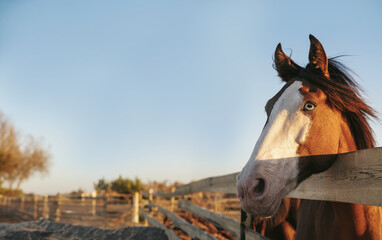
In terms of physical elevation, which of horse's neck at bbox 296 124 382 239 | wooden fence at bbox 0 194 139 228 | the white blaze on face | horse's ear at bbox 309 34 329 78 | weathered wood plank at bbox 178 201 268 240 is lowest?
wooden fence at bbox 0 194 139 228

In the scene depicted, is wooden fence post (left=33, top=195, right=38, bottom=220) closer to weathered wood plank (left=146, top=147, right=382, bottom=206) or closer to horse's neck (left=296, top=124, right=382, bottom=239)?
horse's neck (left=296, top=124, right=382, bottom=239)

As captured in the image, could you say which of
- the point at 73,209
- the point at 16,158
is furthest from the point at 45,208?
the point at 16,158

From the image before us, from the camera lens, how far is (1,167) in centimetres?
2572

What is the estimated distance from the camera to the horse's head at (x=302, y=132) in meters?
1.50

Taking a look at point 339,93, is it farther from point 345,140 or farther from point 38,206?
point 38,206

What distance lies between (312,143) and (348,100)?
0.46 m

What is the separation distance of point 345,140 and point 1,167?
99.0ft

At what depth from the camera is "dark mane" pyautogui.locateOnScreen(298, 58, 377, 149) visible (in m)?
1.84

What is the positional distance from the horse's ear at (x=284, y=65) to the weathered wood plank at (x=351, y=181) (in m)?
0.76

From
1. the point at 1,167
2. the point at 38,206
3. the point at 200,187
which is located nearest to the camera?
the point at 200,187

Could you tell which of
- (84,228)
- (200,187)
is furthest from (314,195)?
(84,228)

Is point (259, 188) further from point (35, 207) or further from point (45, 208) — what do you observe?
point (35, 207)

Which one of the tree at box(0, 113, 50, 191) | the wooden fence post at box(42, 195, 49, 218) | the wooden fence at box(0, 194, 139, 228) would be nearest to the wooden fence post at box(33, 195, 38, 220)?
the wooden fence at box(0, 194, 139, 228)

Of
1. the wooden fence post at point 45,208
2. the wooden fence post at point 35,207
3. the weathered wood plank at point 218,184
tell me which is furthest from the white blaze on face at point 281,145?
the wooden fence post at point 35,207
